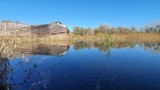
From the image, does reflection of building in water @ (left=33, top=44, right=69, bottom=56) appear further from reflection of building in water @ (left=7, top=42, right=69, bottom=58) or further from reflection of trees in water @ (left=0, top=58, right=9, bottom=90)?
reflection of trees in water @ (left=0, top=58, right=9, bottom=90)

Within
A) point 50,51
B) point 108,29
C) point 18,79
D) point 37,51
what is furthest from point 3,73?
point 108,29

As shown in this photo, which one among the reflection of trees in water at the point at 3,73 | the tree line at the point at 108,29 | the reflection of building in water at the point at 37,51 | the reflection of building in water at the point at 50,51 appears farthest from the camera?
the tree line at the point at 108,29

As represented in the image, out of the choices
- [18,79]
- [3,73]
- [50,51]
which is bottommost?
[18,79]

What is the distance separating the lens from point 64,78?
5.33 metres

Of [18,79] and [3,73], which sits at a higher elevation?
[3,73]

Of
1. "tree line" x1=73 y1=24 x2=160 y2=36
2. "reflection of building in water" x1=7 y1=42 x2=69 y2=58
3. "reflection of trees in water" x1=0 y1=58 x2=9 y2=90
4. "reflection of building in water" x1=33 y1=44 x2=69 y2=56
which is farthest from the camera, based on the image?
"tree line" x1=73 y1=24 x2=160 y2=36

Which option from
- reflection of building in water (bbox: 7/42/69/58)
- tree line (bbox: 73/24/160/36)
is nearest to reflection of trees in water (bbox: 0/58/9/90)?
reflection of building in water (bbox: 7/42/69/58)

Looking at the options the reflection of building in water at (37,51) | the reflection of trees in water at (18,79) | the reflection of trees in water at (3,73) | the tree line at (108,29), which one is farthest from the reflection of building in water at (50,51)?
the tree line at (108,29)

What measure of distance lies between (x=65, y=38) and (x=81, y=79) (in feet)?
79.0

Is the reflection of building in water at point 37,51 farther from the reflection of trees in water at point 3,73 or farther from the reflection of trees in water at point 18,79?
the reflection of trees in water at point 3,73

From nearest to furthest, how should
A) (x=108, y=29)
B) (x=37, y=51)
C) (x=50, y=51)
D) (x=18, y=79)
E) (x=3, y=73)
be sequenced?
(x=3, y=73), (x=18, y=79), (x=37, y=51), (x=50, y=51), (x=108, y=29)

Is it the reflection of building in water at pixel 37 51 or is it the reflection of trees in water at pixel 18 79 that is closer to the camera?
the reflection of trees in water at pixel 18 79

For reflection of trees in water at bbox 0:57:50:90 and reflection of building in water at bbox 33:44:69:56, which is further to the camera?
reflection of building in water at bbox 33:44:69:56

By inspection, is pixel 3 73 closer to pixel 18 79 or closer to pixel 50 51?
pixel 18 79
